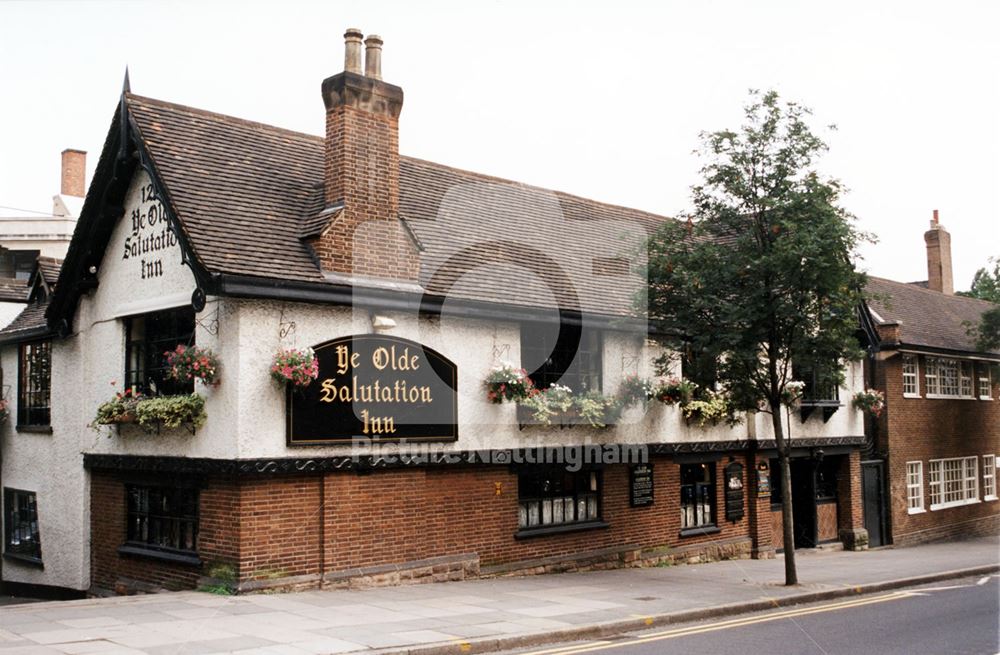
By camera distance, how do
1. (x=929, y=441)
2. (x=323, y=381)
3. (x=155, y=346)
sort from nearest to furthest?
(x=323, y=381) < (x=155, y=346) < (x=929, y=441)

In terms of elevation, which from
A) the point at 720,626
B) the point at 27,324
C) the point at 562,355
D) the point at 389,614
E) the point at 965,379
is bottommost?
the point at 720,626

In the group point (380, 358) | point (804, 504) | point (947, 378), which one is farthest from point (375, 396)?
point (947, 378)

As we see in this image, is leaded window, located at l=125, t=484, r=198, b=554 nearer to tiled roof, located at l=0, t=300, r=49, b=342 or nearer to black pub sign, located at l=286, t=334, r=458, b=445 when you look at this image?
black pub sign, located at l=286, t=334, r=458, b=445

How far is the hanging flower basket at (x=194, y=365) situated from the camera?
42.7 feet

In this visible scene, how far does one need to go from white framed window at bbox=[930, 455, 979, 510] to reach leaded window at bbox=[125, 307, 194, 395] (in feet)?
75.7

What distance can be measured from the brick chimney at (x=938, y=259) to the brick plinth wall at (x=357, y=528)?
2540 cm

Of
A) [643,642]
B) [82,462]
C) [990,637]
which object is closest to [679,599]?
[643,642]

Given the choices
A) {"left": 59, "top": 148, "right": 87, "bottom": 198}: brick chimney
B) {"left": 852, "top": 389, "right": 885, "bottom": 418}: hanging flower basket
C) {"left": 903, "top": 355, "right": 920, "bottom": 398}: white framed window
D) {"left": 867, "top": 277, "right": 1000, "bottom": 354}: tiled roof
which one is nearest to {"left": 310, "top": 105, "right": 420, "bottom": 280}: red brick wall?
{"left": 852, "top": 389, "right": 885, "bottom": 418}: hanging flower basket

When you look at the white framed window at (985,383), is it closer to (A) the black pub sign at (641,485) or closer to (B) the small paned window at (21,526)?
(A) the black pub sign at (641,485)

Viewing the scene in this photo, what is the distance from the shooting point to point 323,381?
13.8m

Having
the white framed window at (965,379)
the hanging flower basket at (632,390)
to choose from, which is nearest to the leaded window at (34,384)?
the hanging flower basket at (632,390)

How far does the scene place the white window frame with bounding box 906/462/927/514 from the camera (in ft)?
90.1

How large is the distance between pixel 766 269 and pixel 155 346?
32.7 feet

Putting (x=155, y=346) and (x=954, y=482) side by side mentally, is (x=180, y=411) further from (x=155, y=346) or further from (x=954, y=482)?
(x=954, y=482)
